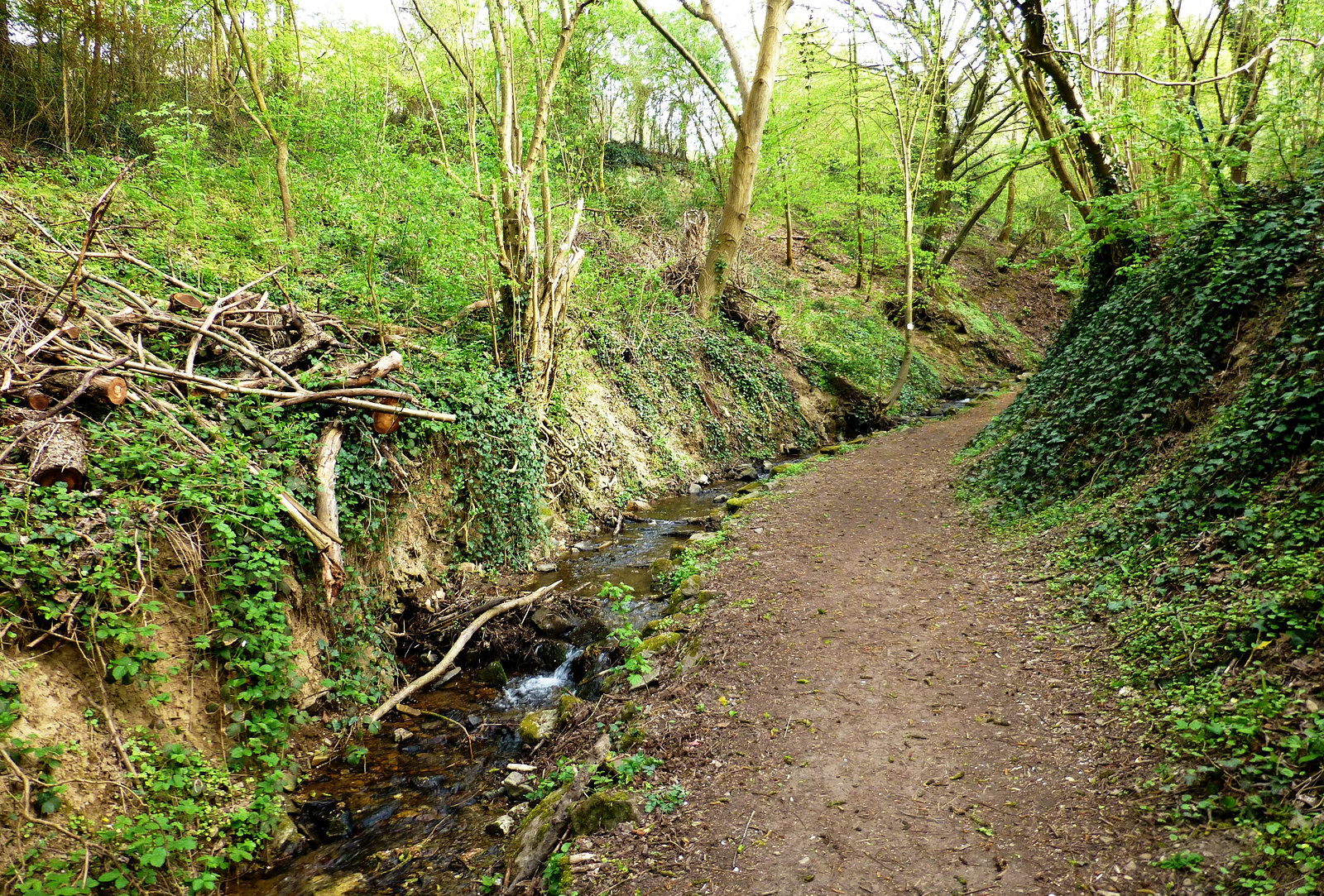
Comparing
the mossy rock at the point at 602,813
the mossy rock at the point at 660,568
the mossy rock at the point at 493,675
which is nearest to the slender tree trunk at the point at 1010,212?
the mossy rock at the point at 660,568

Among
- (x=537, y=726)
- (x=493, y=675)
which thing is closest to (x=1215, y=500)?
(x=537, y=726)

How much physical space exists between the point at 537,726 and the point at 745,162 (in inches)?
506

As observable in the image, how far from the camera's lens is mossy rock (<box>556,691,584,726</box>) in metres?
5.01

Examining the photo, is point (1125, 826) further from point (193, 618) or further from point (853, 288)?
point (853, 288)

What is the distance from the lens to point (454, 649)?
5914 mm

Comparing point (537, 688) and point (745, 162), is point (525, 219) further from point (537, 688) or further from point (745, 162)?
point (745, 162)

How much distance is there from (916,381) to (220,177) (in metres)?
17.1

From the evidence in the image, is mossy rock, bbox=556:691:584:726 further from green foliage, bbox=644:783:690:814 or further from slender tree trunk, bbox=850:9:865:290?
slender tree trunk, bbox=850:9:865:290

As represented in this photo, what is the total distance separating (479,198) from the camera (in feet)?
26.0

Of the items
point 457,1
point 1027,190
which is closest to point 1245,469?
point 457,1

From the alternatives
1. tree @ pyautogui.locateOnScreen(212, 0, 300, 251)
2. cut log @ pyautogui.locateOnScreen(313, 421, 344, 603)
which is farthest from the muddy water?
tree @ pyautogui.locateOnScreen(212, 0, 300, 251)

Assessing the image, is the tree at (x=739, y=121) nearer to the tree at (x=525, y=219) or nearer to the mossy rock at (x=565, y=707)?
the tree at (x=525, y=219)

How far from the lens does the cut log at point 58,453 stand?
3.83 meters

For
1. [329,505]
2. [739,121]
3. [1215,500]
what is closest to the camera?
[1215,500]
